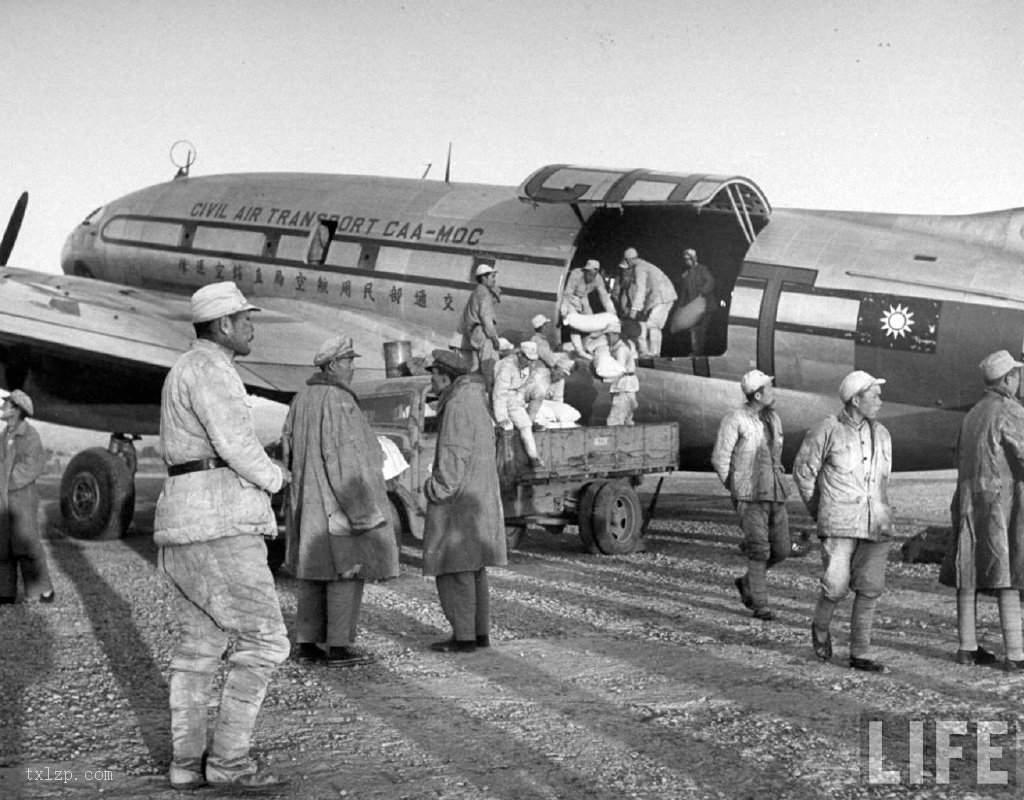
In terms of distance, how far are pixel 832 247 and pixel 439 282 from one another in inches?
205

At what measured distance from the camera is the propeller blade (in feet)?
66.7

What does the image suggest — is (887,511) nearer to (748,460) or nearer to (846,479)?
(846,479)

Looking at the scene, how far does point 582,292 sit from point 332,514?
8.10 metres

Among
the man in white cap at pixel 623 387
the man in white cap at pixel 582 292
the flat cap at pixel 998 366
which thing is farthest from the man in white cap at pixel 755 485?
the man in white cap at pixel 582 292

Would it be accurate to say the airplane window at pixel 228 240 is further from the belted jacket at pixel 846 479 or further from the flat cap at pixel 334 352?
the belted jacket at pixel 846 479

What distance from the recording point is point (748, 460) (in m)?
10.0

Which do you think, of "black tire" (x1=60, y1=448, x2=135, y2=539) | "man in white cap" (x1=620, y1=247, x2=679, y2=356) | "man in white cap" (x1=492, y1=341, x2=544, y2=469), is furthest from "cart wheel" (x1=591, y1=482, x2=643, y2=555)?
"black tire" (x1=60, y1=448, x2=135, y2=539)

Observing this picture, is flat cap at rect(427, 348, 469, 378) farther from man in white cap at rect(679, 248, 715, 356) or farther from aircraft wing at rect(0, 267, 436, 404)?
aircraft wing at rect(0, 267, 436, 404)

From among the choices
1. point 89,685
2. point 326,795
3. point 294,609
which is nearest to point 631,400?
point 294,609

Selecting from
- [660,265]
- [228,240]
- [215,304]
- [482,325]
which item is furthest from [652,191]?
[215,304]

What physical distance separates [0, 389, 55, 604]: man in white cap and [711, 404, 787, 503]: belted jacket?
222 inches

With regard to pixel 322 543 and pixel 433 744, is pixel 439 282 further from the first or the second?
pixel 433 744

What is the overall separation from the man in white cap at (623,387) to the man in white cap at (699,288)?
107cm

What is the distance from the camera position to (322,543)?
8.12 metres
